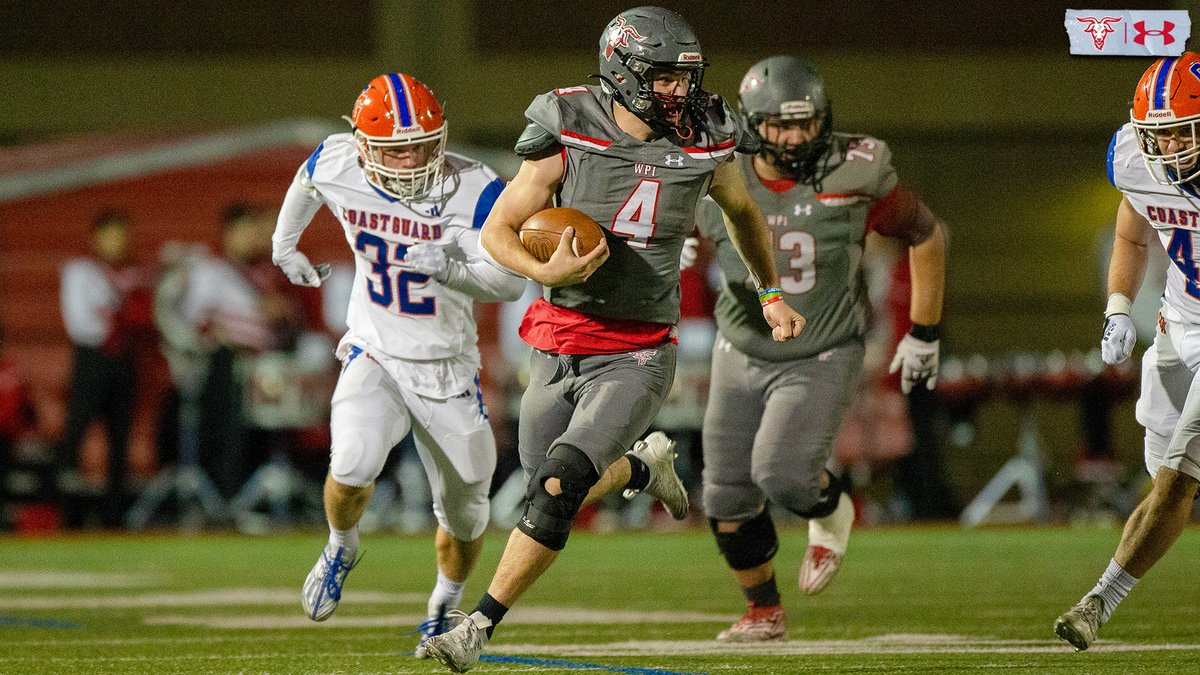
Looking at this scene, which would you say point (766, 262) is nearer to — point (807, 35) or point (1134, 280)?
point (1134, 280)

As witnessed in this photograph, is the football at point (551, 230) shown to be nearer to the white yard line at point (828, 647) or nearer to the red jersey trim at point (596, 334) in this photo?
the red jersey trim at point (596, 334)

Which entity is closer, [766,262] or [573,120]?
[573,120]

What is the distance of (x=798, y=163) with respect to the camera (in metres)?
6.04

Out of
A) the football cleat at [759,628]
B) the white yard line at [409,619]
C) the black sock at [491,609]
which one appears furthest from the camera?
the white yard line at [409,619]

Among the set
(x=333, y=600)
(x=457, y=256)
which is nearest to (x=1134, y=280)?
(x=457, y=256)

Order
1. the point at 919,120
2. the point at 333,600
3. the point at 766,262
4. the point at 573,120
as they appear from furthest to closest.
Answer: the point at 919,120
the point at 333,600
the point at 766,262
the point at 573,120

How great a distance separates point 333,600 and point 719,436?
141 centimetres

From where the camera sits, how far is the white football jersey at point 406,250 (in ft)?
18.8

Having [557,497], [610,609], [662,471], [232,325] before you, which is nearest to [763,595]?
[662,471]

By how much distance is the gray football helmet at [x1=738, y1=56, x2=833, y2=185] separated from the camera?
5949 millimetres

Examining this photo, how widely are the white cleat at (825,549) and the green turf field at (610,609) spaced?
200 mm

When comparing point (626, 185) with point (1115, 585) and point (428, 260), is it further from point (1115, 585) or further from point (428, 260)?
point (1115, 585)

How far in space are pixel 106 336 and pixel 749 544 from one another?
264 inches

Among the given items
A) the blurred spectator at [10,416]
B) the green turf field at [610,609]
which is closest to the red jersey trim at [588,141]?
the green turf field at [610,609]
